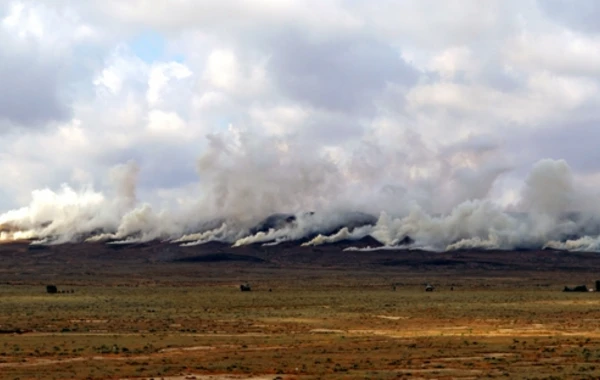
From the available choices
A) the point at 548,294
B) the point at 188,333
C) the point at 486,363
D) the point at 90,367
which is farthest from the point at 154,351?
the point at 548,294

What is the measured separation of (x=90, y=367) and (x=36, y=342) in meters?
13.7

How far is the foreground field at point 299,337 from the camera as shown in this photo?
160 ft

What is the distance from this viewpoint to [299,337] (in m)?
66.1

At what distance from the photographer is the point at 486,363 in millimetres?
50938

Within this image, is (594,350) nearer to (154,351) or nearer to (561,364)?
(561,364)

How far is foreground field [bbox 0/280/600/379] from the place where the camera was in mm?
48875

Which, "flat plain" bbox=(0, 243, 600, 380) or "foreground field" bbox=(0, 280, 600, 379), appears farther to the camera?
"foreground field" bbox=(0, 280, 600, 379)

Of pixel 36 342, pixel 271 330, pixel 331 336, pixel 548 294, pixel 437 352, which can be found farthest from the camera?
pixel 548 294

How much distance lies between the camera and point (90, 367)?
164 feet

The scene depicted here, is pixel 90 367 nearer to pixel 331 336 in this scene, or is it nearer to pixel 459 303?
pixel 331 336

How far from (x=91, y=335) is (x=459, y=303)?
4766 centimetres

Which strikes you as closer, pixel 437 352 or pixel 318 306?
pixel 437 352

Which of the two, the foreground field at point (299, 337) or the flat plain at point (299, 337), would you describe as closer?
the flat plain at point (299, 337)

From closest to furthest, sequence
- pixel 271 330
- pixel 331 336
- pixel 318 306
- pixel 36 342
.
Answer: pixel 36 342 → pixel 331 336 → pixel 271 330 → pixel 318 306
